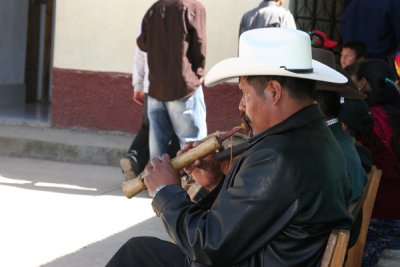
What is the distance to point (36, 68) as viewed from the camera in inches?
450

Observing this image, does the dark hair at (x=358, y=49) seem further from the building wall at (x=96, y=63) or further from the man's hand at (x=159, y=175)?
the man's hand at (x=159, y=175)

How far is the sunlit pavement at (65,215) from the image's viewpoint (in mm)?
5188

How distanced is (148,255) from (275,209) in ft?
2.62

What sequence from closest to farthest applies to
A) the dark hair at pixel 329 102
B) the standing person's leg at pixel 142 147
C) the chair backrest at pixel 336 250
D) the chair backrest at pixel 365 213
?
the chair backrest at pixel 336 250, the chair backrest at pixel 365 213, the dark hair at pixel 329 102, the standing person's leg at pixel 142 147

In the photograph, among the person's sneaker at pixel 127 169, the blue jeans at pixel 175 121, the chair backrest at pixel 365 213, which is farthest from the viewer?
the person's sneaker at pixel 127 169

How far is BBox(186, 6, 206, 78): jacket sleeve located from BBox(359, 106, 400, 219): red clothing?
7.84 feet

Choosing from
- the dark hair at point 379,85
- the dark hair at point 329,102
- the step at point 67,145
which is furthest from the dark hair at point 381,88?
the step at point 67,145

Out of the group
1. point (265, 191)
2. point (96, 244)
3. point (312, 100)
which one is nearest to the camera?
point (265, 191)

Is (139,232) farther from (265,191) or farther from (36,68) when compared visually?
(36,68)

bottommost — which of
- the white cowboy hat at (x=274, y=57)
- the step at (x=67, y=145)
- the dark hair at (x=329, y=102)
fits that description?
the step at (x=67, y=145)

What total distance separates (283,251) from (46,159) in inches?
240

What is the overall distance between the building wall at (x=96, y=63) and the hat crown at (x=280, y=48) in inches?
234

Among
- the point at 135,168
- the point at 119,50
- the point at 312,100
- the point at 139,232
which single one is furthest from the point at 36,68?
the point at 312,100

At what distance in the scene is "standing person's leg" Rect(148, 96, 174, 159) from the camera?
6719mm
